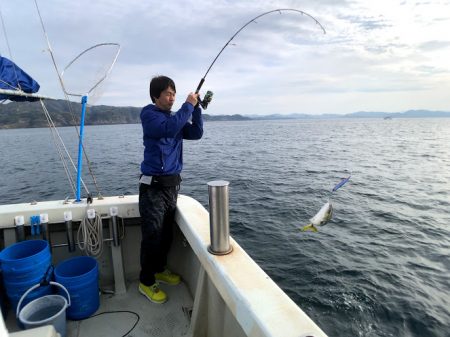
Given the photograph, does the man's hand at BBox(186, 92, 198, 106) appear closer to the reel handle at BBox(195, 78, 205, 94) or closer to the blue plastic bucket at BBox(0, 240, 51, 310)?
the reel handle at BBox(195, 78, 205, 94)

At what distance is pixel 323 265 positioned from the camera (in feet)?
20.7

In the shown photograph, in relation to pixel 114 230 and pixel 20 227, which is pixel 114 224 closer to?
pixel 114 230

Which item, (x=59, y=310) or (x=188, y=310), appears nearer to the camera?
(x=59, y=310)

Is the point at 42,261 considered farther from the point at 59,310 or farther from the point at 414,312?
the point at 414,312

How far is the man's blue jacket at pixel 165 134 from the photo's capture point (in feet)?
8.99

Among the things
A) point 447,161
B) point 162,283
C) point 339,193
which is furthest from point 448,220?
point 447,161

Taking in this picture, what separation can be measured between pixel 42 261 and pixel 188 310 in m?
1.45

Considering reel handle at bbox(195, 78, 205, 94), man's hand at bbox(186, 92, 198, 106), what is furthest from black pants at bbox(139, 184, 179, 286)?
reel handle at bbox(195, 78, 205, 94)

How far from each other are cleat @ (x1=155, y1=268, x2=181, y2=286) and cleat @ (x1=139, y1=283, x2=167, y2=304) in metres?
0.18

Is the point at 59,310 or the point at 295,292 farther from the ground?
the point at 59,310

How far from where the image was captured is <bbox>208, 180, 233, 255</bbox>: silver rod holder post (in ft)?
6.67

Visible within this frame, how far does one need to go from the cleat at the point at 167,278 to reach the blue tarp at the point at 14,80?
2687 mm

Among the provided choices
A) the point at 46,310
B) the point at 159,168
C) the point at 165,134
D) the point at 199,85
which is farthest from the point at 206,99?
the point at 46,310

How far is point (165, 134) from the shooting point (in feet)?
9.08
